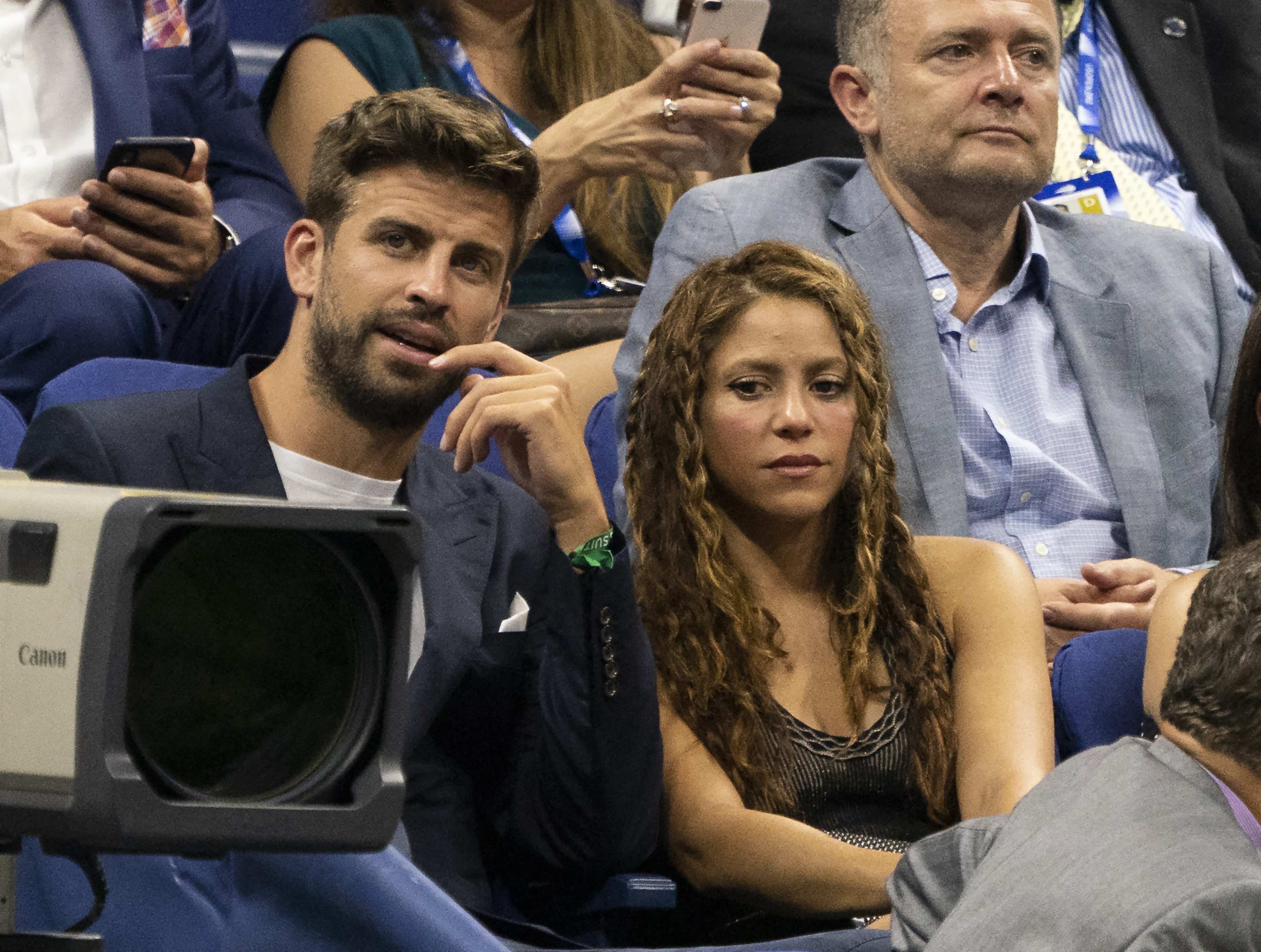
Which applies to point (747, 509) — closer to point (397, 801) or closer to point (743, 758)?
point (743, 758)

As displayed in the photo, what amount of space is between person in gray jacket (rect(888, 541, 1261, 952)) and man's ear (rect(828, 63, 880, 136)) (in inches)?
46.9

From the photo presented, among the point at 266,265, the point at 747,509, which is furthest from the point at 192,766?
the point at 266,265

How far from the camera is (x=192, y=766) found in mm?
912

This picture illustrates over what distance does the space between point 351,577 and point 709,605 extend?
101 centimetres

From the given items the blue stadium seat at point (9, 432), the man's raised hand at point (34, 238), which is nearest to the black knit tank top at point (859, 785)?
the blue stadium seat at point (9, 432)

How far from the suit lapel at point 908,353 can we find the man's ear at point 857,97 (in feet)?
0.32

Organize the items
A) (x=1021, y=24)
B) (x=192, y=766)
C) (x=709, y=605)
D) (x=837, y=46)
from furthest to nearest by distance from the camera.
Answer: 1. (x=837, y=46)
2. (x=1021, y=24)
3. (x=709, y=605)
4. (x=192, y=766)

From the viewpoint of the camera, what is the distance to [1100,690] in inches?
74.9

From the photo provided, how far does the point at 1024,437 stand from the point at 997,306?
8.0 inches

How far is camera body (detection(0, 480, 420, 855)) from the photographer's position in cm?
84

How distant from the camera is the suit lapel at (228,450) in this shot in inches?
66.6

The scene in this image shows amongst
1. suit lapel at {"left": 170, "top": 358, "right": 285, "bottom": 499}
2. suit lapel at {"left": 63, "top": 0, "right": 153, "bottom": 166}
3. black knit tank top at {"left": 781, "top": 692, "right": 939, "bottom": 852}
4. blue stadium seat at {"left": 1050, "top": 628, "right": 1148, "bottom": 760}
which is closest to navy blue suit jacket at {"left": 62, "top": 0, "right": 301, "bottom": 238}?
suit lapel at {"left": 63, "top": 0, "right": 153, "bottom": 166}

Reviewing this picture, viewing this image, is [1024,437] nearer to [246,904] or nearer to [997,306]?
[997,306]

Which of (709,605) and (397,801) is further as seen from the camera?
(709,605)
